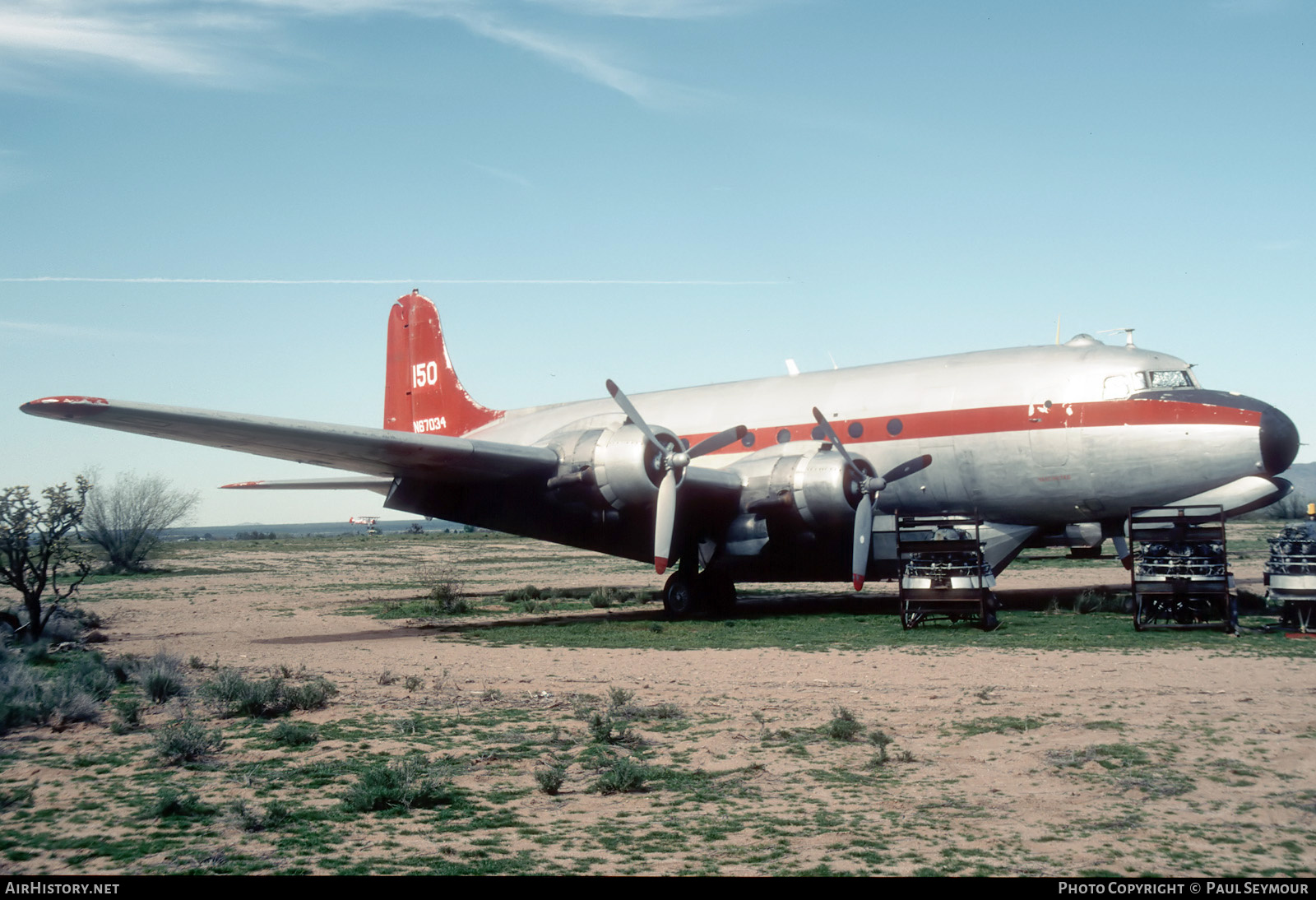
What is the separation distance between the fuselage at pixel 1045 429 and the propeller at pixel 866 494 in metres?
0.67

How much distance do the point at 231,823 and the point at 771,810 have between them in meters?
3.12

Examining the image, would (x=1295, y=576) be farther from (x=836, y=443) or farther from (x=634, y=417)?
(x=634, y=417)

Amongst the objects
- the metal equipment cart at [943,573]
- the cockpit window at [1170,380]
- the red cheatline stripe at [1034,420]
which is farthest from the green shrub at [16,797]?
the cockpit window at [1170,380]

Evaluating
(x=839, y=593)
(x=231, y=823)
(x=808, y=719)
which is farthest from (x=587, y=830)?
(x=839, y=593)

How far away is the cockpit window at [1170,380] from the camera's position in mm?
15570

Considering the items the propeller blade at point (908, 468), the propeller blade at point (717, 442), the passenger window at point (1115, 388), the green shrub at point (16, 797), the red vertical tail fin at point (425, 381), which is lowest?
the green shrub at point (16, 797)

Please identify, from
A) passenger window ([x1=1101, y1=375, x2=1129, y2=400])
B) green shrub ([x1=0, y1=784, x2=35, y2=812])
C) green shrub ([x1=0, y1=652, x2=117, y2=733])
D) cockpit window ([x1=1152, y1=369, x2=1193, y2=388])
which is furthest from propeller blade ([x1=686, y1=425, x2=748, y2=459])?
green shrub ([x1=0, y1=784, x2=35, y2=812])

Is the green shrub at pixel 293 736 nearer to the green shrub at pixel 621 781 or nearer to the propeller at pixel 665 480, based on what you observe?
the green shrub at pixel 621 781

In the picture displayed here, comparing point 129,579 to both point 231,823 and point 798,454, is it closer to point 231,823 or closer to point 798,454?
point 798,454

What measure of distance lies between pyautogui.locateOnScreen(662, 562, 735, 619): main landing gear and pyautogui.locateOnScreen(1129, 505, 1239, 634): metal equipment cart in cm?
665

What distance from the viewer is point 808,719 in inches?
340

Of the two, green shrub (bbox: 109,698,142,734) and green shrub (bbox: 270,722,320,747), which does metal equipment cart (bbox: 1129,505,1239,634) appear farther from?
green shrub (bbox: 109,698,142,734)

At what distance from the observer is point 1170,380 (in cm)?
1562

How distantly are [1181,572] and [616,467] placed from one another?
8.08 metres
